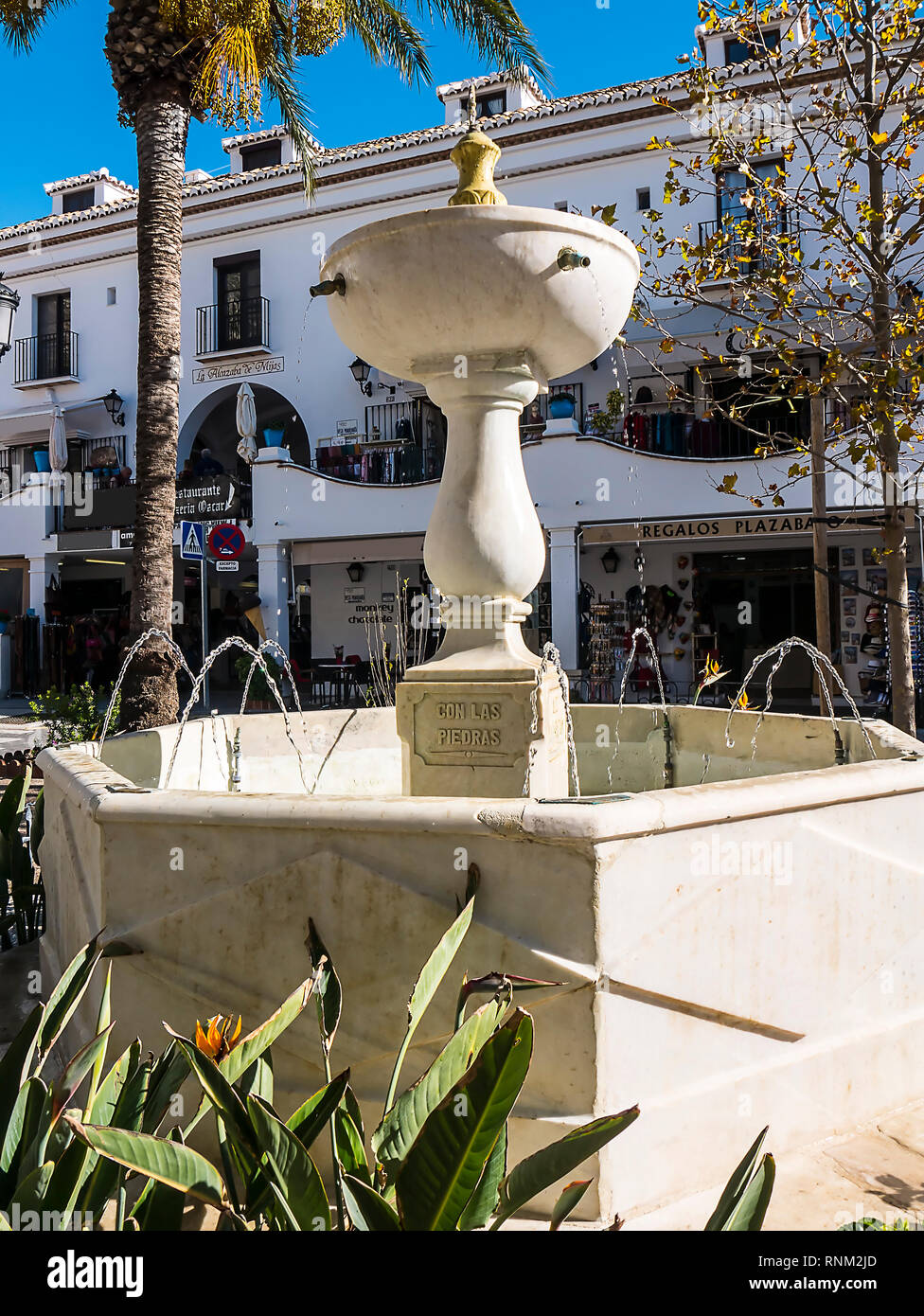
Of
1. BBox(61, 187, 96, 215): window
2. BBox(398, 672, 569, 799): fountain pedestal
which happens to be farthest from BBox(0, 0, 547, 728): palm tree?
BBox(61, 187, 96, 215): window

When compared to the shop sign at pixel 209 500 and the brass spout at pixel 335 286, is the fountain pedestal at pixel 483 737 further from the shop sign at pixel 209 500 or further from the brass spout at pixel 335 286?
the shop sign at pixel 209 500

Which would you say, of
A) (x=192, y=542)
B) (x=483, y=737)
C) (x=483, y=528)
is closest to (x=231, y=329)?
(x=192, y=542)

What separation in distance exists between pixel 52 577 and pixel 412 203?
10831 mm

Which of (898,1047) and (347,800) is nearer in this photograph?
(347,800)

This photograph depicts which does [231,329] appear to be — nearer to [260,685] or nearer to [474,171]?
[260,685]

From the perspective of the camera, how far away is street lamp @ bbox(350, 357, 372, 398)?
19000 mm

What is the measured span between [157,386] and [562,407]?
29.6ft

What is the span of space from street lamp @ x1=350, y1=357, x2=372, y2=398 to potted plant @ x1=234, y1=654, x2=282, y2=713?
5827 mm

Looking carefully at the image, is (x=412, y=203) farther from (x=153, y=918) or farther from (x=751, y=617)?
(x=153, y=918)

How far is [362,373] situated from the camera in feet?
62.4

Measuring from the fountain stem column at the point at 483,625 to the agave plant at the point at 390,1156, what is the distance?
2177mm

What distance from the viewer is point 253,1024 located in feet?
8.21

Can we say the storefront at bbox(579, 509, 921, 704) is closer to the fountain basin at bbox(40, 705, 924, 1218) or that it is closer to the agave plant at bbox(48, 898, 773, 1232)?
the fountain basin at bbox(40, 705, 924, 1218)

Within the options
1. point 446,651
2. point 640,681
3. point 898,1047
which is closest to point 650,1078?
point 898,1047
